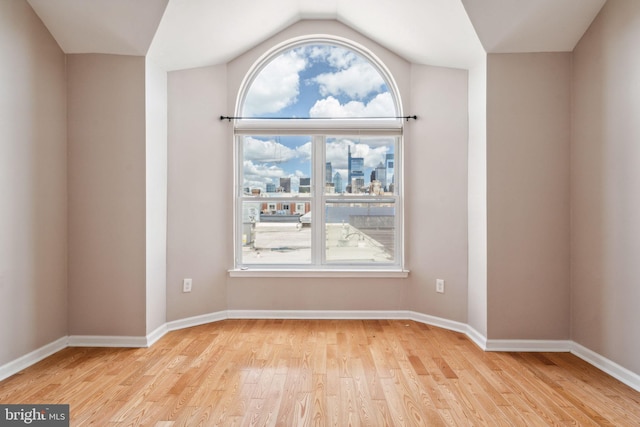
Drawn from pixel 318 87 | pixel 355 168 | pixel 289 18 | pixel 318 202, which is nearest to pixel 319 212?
pixel 318 202

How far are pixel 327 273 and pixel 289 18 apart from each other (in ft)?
8.46

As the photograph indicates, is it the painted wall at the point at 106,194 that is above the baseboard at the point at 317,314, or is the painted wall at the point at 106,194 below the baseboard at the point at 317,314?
above

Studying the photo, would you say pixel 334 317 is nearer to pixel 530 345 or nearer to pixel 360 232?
pixel 360 232

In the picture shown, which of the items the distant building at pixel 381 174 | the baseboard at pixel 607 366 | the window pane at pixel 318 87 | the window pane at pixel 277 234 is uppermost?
the window pane at pixel 318 87

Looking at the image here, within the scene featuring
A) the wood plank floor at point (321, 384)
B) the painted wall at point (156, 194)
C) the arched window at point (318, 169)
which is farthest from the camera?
the arched window at point (318, 169)

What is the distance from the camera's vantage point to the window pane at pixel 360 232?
430 cm

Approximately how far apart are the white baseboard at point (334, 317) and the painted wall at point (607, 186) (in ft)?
0.29

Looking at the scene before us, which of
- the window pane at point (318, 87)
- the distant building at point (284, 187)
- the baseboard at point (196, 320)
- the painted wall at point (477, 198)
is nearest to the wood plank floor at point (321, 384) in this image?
the baseboard at point (196, 320)

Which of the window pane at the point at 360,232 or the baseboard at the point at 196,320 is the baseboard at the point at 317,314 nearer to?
the baseboard at the point at 196,320

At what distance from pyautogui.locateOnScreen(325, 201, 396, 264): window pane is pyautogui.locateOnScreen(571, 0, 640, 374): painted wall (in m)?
1.69

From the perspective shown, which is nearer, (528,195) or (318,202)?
(528,195)

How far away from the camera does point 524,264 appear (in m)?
3.29

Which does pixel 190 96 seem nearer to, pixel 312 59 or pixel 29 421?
pixel 312 59

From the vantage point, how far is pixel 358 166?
433 centimetres
